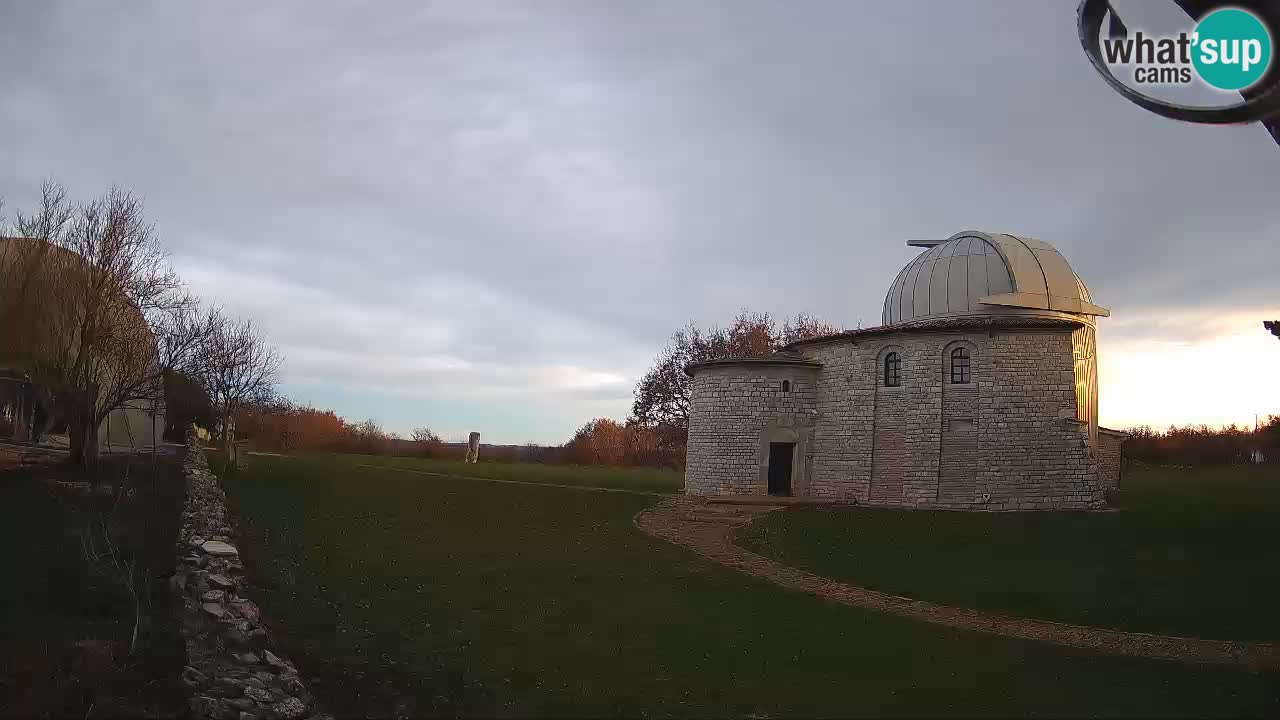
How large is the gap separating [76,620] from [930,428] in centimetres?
2158

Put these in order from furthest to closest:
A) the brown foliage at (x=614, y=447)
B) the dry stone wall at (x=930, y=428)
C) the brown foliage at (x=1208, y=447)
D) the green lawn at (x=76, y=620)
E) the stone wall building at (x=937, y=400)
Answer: the brown foliage at (x=614, y=447) < the brown foliage at (x=1208, y=447) < the stone wall building at (x=937, y=400) < the dry stone wall at (x=930, y=428) < the green lawn at (x=76, y=620)

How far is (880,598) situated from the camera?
40.4 ft

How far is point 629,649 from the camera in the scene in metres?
8.77

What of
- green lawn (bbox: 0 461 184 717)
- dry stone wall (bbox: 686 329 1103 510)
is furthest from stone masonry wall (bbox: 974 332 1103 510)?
green lawn (bbox: 0 461 184 717)

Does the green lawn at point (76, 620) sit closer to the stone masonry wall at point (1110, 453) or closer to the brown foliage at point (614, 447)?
the stone masonry wall at point (1110, 453)

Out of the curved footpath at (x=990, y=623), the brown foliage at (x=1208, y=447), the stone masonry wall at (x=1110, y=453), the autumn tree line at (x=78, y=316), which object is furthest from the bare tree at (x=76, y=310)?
the brown foliage at (x=1208, y=447)

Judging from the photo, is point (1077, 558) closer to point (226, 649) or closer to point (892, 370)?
point (892, 370)

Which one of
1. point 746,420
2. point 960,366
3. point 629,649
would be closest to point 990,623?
point 629,649

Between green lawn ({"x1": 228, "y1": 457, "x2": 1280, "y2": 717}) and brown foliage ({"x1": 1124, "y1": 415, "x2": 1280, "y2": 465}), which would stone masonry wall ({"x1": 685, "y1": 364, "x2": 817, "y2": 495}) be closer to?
green lawn ({"x1": 228, "y1": 457, "x2": 1280, "y2": 717})

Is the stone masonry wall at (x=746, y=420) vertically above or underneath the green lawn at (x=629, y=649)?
above

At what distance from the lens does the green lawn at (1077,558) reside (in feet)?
37.8

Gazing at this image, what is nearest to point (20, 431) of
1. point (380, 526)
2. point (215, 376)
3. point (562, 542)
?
point (215, 376)

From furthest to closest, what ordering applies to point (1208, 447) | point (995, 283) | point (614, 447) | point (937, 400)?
point (614, 447) → point (1208, 447) → point (995, 283) → point (937, 400)

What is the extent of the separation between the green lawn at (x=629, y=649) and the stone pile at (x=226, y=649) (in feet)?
1.01
